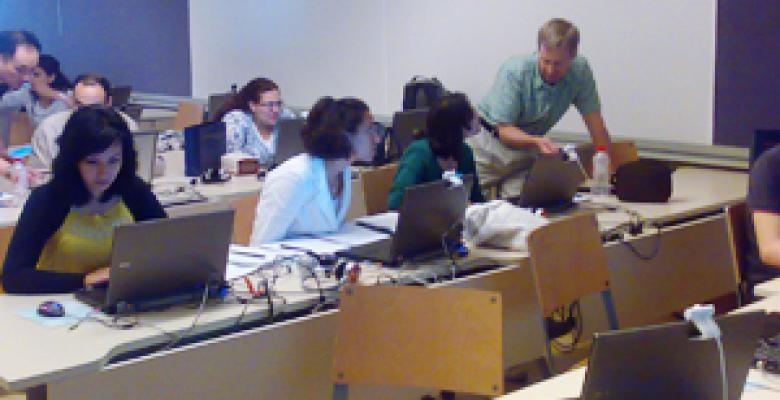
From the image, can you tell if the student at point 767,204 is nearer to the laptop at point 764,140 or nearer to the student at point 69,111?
the laptop at point 764,140

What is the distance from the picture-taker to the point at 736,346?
1.82m

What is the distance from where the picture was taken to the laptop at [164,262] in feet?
8.70

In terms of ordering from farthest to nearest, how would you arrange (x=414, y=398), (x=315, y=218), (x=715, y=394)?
(x=315, y=218), (x=414, y=398), (x=715, y=394)

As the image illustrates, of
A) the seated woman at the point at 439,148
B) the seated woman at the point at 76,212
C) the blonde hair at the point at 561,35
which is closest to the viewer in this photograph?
the seated woman at the point at 76,212

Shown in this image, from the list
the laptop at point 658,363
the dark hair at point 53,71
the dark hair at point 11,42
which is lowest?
the laptop at point 658,363

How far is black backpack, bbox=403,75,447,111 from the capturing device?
6484 mm

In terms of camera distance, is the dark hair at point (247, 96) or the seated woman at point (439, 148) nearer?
the seated woman at point (439, 148)

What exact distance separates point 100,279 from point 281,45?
5.14 metres

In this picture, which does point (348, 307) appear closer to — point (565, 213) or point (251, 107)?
point (565, 213)

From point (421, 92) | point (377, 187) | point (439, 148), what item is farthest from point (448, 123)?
point (421, 92)

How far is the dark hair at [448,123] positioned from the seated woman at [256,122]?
1.45 meters

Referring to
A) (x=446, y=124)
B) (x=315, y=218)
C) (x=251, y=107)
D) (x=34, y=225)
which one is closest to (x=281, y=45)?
(x=251, y=107)

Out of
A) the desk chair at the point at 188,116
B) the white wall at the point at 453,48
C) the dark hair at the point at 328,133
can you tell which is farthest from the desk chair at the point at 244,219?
the desk chair at the point at 188,116

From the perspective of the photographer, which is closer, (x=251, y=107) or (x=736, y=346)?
(x=736, y=346)
